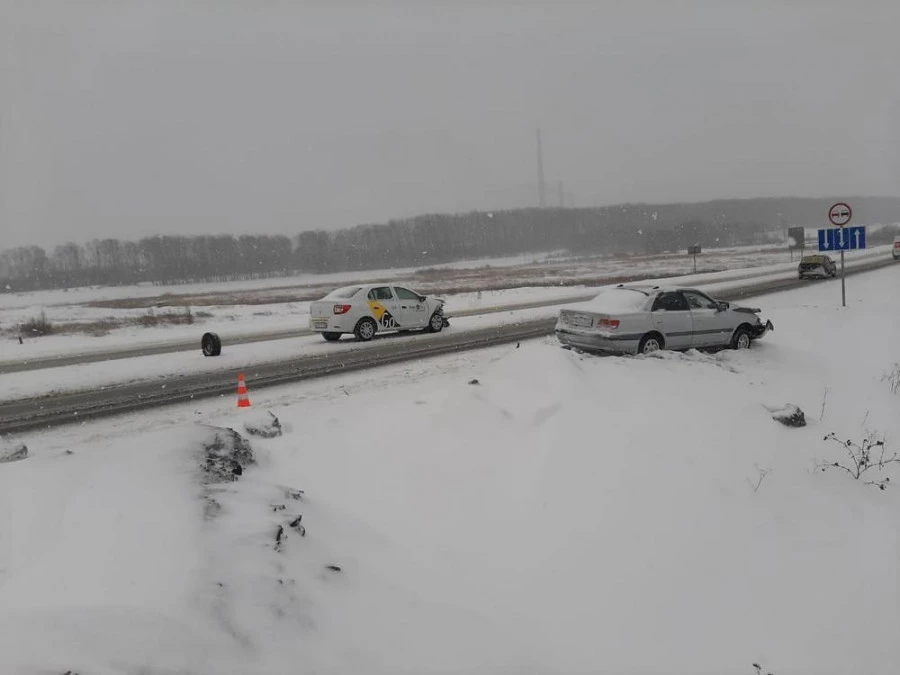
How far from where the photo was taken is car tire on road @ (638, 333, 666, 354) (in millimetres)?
11719

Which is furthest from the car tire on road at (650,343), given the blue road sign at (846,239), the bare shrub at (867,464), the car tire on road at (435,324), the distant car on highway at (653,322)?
the blue road sign at (846,239)

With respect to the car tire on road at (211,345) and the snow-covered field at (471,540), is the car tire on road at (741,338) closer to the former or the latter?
the snow-covered field at (471,540)

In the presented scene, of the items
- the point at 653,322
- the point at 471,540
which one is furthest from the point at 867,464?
the point at 471,540

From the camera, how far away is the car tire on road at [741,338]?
13.1 meters

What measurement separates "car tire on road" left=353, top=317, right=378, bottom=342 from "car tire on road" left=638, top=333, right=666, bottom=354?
8244mm

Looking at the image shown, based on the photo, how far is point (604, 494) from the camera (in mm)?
6473

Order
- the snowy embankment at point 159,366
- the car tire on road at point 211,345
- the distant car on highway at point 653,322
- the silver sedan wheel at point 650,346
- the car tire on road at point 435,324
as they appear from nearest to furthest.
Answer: the distant car on highway at point 653,322, the silver sedan wheel at point 650,346, the snowy embankment at point 159,366, the car tire on road at point 211,345, the car tire on road at point 435,324

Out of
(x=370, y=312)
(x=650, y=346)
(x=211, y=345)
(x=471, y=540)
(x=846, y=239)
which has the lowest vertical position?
(x=471, y=540)

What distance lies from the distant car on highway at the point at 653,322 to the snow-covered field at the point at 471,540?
6.77ft

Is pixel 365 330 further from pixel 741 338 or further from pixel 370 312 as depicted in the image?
pixel 741 338

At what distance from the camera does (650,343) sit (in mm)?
11805

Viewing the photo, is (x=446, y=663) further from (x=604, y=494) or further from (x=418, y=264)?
(x=418, y=264)

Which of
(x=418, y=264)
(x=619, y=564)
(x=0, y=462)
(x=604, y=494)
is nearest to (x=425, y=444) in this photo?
(x=604, y=494)

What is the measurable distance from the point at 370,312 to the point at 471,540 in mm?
12438
